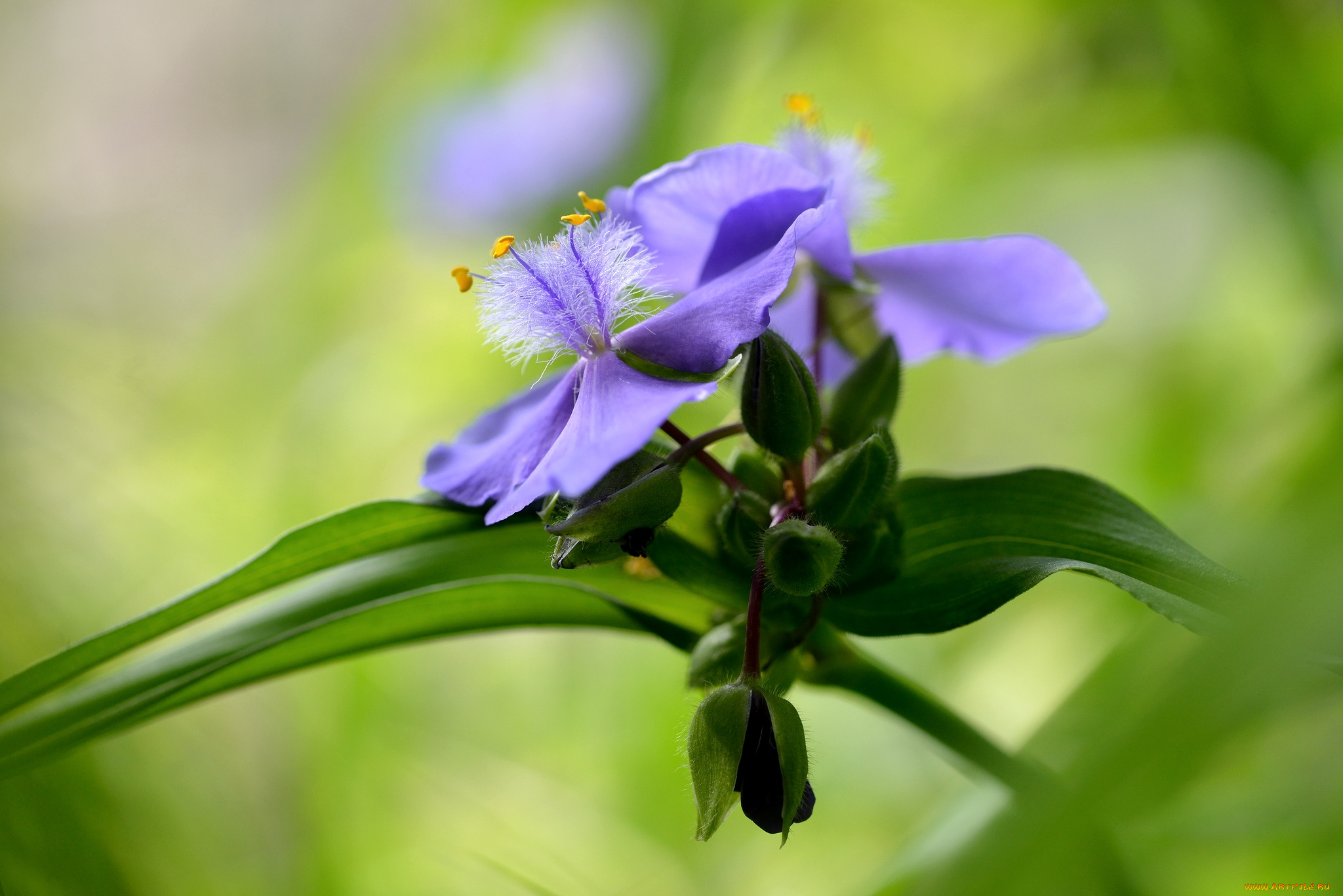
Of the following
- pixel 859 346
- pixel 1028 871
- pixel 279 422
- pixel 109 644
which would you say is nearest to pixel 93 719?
pixel 109 644

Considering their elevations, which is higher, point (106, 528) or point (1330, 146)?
point (106, 528)

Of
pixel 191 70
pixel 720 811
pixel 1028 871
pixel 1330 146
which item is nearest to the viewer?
pixel 1028 871

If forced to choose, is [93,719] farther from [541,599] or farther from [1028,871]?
[1028,871]

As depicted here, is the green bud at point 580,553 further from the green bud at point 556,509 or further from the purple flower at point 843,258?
the purple flower at point 843,258

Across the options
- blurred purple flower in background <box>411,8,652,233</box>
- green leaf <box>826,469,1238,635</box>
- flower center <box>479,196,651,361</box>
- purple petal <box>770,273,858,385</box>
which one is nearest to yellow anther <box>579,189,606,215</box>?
flower center <box>479,196,651,361</box>

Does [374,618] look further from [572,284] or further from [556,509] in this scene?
[572,284]

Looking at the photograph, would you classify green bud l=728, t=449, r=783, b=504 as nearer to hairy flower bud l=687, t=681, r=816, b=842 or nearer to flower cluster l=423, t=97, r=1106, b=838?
flower cluster l=423, t=97, r=1106, b=838

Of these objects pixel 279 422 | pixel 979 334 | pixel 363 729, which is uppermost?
pixel 279 422
